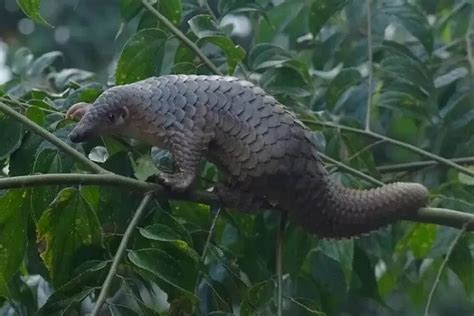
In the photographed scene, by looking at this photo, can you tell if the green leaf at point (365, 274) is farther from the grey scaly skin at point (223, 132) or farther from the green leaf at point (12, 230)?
the green leaf at point (12, 230)

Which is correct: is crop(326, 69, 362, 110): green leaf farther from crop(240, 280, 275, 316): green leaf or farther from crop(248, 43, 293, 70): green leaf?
crop(240, 280, 275, 316): green leaf

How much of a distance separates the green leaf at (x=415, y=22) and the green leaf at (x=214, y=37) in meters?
0.23

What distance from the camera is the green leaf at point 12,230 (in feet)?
2.28

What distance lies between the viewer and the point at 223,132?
732mm

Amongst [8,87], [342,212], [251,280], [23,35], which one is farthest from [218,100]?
[23,35]

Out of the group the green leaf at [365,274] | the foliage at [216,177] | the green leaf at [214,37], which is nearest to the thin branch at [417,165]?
the foliage at [216,177]

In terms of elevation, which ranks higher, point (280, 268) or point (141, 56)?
point (141, 56)

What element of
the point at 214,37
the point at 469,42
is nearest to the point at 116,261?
the point at 214,37

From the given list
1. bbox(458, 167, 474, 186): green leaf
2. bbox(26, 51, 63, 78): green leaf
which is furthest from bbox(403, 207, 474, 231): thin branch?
bbox(26, 51, 63, 78): green leaf

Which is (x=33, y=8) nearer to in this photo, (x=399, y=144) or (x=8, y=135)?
(x=8, y=135)

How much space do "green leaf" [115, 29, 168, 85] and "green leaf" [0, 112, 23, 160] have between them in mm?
138

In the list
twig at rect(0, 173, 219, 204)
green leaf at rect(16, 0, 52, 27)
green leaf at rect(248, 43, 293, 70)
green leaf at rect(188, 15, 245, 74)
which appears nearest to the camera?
twig at rect(0, 173, 219, 204)

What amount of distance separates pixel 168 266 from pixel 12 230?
12cm

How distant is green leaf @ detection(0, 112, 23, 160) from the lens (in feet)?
2.41
